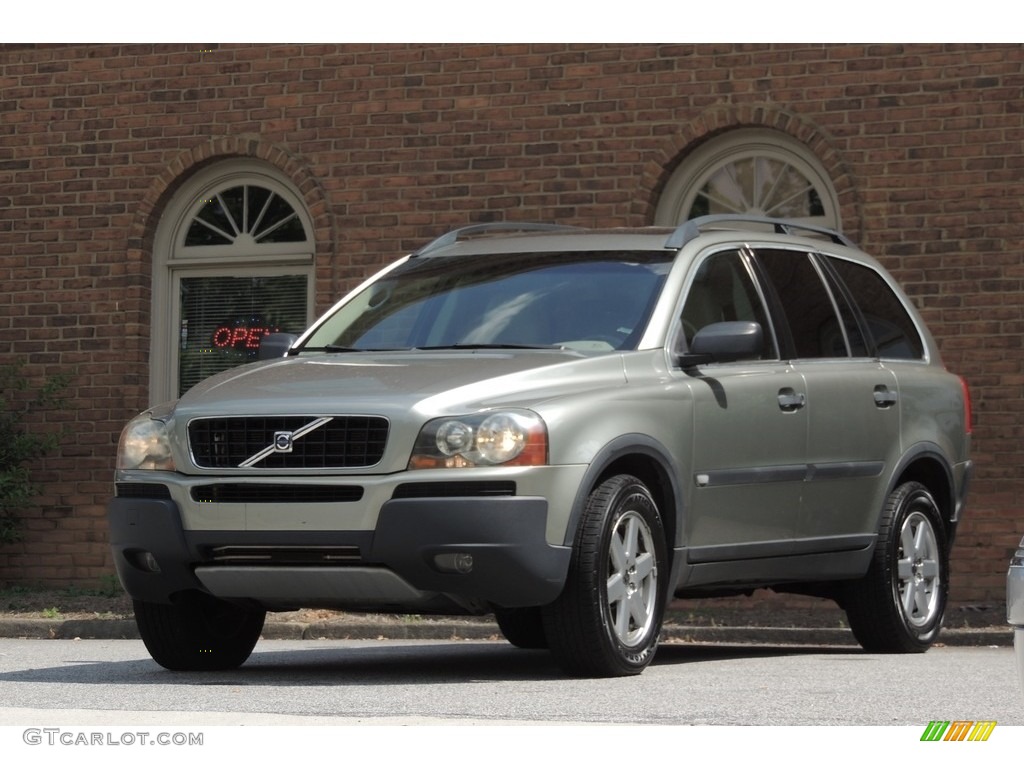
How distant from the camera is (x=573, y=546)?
752 centimetres

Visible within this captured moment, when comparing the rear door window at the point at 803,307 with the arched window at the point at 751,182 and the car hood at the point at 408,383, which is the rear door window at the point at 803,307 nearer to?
the car hood at the point at 408,383

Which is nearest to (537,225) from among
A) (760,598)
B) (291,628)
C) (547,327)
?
(547,327)

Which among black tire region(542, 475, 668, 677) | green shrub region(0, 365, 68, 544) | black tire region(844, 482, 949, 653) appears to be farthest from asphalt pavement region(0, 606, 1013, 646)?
black tire region(542, 475, 668, 677)

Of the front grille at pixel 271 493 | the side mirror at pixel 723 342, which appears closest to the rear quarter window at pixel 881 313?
the side mirror at pixel 723 342

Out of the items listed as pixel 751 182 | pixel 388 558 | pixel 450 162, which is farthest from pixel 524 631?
pixel 450 162

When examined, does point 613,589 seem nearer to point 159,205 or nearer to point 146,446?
point 146,446

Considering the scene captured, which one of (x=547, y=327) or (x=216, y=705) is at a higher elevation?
(x=547, y=327)

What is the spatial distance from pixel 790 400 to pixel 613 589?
63.6 inches

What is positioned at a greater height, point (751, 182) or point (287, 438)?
point (751, 182)

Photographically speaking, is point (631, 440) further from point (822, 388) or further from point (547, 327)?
point (822, 388)

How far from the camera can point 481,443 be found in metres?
7.40

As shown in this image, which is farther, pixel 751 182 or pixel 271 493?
pixel 751 182

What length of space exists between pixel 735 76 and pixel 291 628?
520 cm

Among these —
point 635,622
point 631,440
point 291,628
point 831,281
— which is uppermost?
point 831,281
